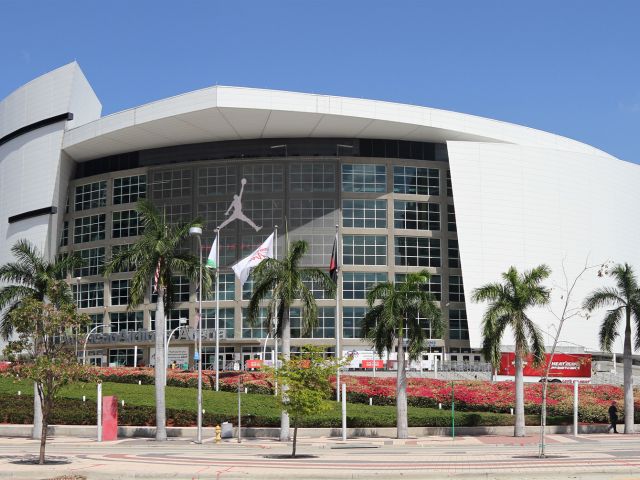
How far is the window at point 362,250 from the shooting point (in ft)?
336

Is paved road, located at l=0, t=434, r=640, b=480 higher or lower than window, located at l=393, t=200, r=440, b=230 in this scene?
lower

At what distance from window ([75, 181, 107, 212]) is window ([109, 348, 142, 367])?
17.3 m

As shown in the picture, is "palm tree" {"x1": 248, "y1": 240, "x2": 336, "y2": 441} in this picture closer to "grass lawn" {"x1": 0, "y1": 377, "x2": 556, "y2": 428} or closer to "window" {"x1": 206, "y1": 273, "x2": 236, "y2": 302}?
"grass lawn" {"x1": 0, "y1": 377, "x2": 556, "y2": 428}

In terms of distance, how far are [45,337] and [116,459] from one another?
18.0 feet

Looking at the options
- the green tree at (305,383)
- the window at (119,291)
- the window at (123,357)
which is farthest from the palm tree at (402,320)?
the window at (119,291)

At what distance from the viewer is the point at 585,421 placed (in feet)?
188

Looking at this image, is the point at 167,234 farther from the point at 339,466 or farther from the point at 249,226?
the point at 249,226

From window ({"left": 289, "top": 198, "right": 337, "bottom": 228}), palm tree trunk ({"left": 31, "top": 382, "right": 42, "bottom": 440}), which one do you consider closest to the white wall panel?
window ({"left": 289, "top": 198, "right": 337, "bottom": 228})

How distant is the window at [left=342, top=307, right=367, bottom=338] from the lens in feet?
330

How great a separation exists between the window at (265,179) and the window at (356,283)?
12128 mm

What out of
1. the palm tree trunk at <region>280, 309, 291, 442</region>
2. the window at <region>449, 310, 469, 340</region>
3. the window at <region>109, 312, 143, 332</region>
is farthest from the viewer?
the window at <region>109, 312, 143, 332</region>

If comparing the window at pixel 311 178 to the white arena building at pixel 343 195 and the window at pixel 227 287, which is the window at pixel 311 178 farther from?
the window at pixel 227 287

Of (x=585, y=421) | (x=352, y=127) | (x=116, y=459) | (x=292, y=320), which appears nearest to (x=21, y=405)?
(x=116, y=459)

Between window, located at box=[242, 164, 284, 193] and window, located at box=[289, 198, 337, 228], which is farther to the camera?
window, located at box=[242, 164, 284, 193]
